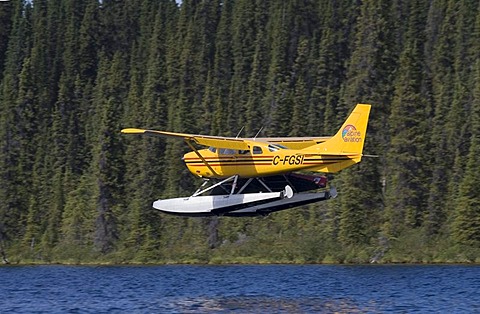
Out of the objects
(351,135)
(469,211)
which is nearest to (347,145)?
(351,135)

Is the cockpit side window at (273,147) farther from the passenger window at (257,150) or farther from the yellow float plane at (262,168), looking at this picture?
the passenger window at (257,150)

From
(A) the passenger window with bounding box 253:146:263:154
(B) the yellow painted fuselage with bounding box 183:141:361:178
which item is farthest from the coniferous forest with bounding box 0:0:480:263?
(A) the passenger window with bounding box 253:146:263:154

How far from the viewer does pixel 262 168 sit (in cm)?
3497

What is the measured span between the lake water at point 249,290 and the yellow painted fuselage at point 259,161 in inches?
182

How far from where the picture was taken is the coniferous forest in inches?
2670

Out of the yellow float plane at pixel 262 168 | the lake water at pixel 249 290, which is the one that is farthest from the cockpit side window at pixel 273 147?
the lake water at pixel 249 290

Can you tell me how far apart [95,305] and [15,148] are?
48374 millimetres

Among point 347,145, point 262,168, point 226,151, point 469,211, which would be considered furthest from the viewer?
point 469,211

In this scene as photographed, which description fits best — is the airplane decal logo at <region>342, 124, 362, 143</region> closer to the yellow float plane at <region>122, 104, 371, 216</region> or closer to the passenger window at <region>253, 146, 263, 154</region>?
the yellow float plane at <region>122, 104, 371, 216</region>

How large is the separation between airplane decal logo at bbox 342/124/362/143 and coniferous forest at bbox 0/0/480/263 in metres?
29.1

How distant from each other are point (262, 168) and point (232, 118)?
54.8 metres

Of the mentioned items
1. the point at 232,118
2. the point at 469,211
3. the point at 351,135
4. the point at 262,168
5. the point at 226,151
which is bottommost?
the point at 469,211

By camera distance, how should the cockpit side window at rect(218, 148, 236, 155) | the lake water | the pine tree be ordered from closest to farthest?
the cockpit side window at rect(218, 148, 236, 155)
the lake water
the pine tree

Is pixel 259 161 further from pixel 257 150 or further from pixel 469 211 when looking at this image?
pixel 469 211
